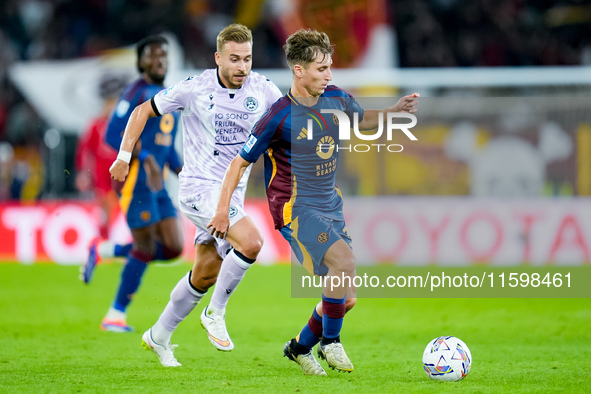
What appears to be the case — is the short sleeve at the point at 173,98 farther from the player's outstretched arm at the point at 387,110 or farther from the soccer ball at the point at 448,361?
the soccer ball at the point at 448,361

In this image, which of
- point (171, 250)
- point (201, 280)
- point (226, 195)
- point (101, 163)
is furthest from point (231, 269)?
point (101, 163)

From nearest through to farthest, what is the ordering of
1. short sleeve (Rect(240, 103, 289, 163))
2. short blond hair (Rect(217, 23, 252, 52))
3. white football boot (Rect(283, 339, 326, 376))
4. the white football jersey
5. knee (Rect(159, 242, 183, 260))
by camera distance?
short sleeve (Rect(240, 103, 289, 163)), white football boot (Rect(283, 339, 326, 376)), short blond hair (Rect(217, 23, 252, 52)), the white football jersey, knee (Rect(159, 242, 183, 260))

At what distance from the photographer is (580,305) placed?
9680 mm

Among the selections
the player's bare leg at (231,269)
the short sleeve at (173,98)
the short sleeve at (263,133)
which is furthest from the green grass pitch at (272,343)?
the short sleeve at (173,98)

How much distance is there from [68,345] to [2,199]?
437 inches

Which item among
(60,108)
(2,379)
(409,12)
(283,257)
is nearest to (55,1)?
(60,108)

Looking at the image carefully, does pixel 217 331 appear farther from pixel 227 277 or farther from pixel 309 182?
pixel 309 182

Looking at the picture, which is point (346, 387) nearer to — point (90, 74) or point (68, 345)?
point (68, 345)

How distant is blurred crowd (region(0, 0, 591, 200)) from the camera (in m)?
19.0

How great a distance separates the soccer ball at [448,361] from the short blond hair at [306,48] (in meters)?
1.93

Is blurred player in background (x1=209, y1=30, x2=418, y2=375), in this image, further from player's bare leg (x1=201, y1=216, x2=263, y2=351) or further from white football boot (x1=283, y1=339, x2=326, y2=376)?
player's bare leg (x1=201, y1=216, x2=263, y2=351)

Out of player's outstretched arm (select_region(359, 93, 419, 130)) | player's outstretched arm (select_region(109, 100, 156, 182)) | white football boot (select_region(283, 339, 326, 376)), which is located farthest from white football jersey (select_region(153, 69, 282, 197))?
white football boot (select_region(283, 339, 326, 376))

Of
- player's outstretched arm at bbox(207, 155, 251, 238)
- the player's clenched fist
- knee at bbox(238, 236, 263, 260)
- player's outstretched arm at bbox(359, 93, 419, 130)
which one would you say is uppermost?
player's outstretched arm at bbox(359, 93, 419, 130)

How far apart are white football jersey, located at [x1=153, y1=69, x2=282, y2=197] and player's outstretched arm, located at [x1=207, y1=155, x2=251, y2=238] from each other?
0.62 metres
